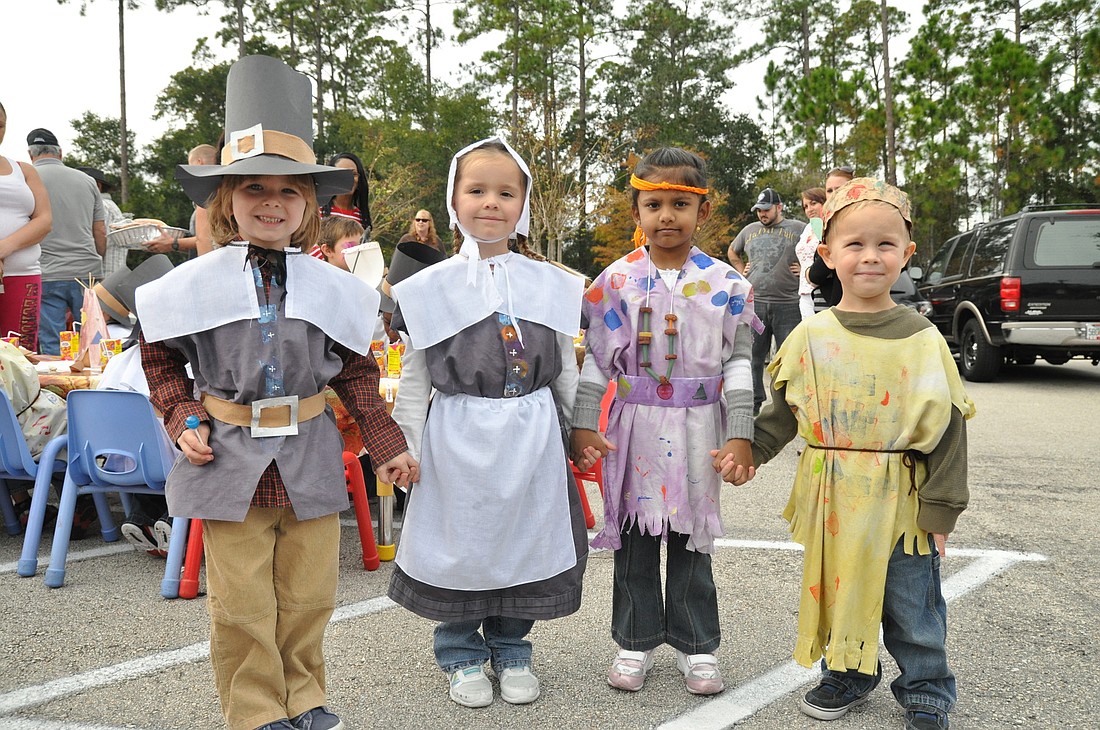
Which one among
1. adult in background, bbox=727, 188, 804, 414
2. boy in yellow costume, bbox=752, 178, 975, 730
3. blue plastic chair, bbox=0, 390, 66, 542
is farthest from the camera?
adult in background, bbox=727, 188, 804, 414

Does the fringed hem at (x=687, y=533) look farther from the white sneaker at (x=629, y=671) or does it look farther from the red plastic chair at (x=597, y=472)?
the white sneaker at (x=629, y=671)

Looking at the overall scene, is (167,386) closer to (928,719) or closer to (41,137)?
(928,719)

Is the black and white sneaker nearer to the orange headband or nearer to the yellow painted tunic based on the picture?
the orange headband

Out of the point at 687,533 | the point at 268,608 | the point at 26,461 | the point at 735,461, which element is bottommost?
the point at 268,608

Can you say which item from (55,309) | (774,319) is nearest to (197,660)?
(55,309)

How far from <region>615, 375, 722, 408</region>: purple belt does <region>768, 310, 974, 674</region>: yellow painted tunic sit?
0.94 feet

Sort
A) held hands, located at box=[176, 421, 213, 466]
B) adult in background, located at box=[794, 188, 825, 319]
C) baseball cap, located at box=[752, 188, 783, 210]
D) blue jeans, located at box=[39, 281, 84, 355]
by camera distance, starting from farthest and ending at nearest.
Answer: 1. baseball cap, located at box=[752, 188, 783, 210]
2. adult in background, located at box=[794, 188, 825, 319]
3. blue jeans, located at box=[39, 281, 84, 355]
4. held hands, located at box=[176, 421, 213, 466]

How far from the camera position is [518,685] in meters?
2.67

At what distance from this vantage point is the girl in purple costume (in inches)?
104

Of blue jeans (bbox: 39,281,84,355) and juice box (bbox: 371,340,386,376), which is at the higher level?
blue jeans (bbox: 39,281,84,355)

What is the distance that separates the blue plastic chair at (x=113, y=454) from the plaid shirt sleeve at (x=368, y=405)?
148 cm

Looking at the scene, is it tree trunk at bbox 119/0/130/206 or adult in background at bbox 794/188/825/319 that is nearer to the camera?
adult in background at bbox 794/188/825/319

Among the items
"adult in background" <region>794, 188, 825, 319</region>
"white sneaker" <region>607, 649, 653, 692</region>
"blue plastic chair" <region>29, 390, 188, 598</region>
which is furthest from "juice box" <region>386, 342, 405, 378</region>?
"adult in background" <region>794, 188, 825, 319</region>

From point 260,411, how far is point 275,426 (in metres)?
0.06
